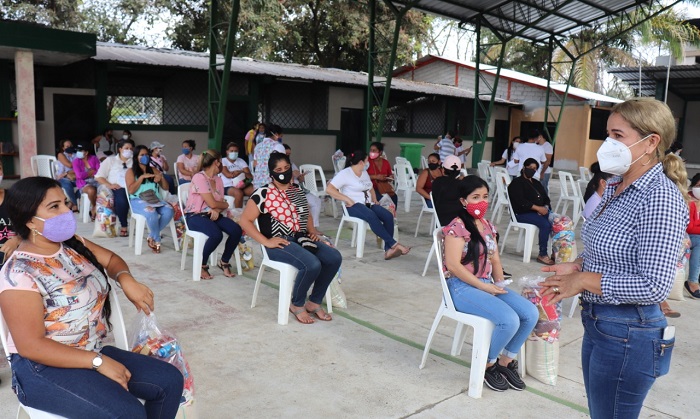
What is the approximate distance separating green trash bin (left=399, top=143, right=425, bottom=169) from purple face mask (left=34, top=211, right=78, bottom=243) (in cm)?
1405

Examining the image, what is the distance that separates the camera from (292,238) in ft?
14.5

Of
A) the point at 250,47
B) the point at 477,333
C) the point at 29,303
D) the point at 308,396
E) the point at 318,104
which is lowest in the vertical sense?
the point at 308,396

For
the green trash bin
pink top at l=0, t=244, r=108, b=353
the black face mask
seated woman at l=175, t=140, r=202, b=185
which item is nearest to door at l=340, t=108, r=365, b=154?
the green trash bin

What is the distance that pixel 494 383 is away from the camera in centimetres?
325

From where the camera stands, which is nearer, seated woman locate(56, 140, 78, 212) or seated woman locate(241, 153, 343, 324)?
seated woman locate(241, 153, 343, 324)

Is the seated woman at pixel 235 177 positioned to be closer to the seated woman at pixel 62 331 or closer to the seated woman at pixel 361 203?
the seated woman at pixel 361 203

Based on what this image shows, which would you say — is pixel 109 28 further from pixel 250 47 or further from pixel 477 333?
pixel 477 333

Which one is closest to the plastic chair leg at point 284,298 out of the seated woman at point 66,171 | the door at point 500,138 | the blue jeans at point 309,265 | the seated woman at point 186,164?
the blue jeans at point 309,265

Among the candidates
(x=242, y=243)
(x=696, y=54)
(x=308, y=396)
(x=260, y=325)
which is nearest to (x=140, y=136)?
(x=242, y=243)

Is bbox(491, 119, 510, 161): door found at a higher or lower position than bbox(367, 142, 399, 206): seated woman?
higher

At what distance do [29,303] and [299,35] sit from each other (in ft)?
65.2

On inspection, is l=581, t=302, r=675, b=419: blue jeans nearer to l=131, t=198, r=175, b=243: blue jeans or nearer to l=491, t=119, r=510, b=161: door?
l=131, t=198, r=175, b=243: blue jeans

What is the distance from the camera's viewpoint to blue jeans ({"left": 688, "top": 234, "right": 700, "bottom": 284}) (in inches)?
210

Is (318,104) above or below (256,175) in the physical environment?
above
